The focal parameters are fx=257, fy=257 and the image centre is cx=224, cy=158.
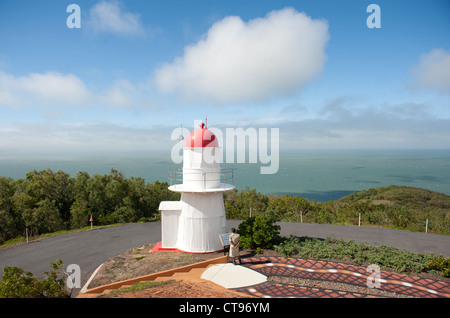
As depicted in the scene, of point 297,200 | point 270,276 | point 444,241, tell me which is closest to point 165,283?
point 270,276

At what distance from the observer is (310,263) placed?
898 centimetres

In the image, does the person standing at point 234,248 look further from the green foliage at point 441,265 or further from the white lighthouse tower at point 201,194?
the green foliage at point 441,265

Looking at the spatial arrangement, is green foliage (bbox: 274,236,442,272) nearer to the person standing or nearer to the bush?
the bush

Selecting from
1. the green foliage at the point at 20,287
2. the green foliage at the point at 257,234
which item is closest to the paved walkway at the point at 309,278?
the green foliage at the point at 257,234

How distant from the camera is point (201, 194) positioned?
11.1 metres

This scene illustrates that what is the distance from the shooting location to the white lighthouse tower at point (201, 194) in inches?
436

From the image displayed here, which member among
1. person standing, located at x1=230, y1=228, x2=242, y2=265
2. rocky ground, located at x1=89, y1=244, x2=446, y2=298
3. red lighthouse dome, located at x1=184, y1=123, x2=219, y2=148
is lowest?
rocky ground, located at x1=89, y1=244, x2=446, y2=298

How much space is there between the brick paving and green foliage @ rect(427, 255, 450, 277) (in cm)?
52

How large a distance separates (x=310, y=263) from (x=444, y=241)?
9.80 metres

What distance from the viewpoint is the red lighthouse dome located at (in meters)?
11.0

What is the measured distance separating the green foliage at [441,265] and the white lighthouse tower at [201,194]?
743 cm
